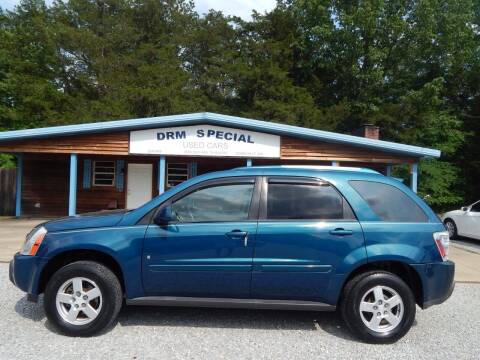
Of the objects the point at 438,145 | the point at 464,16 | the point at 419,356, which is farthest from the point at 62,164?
the point at 464,16

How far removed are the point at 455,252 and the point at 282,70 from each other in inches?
769

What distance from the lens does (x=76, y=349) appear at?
12.4 ft

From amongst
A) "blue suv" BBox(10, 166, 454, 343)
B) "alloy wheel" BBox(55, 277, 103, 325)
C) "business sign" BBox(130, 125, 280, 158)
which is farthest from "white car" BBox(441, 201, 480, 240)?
"alloy wheel" BBox(55, 277, 103, 325)

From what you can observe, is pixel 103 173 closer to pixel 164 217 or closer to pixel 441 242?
pixel 164 217

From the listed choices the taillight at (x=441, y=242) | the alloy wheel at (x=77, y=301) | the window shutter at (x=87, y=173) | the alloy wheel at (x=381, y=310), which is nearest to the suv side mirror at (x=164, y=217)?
the alloy wheel at (x=77, y=301)

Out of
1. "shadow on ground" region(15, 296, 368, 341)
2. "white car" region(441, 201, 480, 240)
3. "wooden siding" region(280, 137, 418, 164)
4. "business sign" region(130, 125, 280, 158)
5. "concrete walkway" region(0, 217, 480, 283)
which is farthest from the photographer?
"wooden siding" region(280, 137, 418, 164)

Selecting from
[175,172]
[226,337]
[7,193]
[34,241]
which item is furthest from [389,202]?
[7,193]

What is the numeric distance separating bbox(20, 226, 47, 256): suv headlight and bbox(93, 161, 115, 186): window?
11704 millimetres

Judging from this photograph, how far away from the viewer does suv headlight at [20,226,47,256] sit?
4.21m

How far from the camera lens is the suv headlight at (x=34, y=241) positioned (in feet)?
13.8

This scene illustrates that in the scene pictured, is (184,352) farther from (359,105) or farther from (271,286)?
(359,105)

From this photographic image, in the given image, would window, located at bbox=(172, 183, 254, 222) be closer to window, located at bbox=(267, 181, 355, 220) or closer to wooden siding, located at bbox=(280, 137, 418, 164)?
window, located at bbox=(267, 181, 355, 220)

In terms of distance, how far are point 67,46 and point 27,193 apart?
14.5 meters

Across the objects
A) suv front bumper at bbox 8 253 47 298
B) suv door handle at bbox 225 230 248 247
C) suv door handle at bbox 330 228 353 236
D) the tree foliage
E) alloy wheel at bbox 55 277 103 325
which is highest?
the tree foliage
